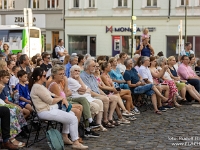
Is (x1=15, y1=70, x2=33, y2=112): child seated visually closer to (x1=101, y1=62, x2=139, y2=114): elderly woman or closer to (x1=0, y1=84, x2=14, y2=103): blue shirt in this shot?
(x1=0, y1=84, x2=14, y2=103): blue shirt

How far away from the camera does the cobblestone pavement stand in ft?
25.2

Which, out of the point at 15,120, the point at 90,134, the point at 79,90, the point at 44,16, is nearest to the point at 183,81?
the point at 79,90

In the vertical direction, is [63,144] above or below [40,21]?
below

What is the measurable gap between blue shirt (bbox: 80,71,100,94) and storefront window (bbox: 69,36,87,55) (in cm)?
2841

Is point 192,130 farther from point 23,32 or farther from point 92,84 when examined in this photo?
point 23,32

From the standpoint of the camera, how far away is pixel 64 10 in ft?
126

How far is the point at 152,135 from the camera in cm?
861

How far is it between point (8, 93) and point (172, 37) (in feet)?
93.7

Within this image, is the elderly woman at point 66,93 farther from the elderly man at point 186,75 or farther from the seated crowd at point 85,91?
the elderly man at point 186,75

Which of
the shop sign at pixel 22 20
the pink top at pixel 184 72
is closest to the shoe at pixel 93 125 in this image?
the pink top at pixel 184 72

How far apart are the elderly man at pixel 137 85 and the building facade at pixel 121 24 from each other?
23742mm

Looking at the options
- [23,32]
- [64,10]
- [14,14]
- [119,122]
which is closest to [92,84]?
[119,122]

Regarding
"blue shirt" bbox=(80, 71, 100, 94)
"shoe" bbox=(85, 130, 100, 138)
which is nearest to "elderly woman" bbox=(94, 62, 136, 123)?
"blue shirt" bbox=(80, 71, 100, 94)

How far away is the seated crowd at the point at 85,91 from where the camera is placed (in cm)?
747
